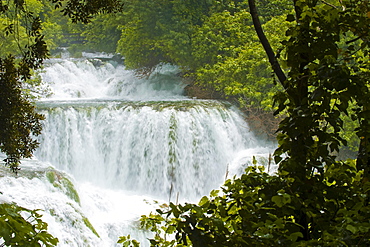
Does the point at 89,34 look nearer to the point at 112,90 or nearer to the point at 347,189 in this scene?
the point at 112,90

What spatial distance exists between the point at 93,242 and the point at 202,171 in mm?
5517

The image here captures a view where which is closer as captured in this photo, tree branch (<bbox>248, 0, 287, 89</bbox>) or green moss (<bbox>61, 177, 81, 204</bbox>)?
tree branch (<bbox>248, 0, 287, 89</bbox>)

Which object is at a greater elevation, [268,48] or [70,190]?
[268,48]

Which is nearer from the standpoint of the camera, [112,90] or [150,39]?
[150,39]

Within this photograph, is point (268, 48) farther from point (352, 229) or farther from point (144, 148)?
point (144, 148)

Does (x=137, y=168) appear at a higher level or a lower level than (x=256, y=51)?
lower

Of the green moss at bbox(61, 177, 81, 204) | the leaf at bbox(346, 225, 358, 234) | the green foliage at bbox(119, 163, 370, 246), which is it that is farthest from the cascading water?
the leaf at bbox(346, 225, 358, 234)

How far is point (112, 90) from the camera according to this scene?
18750 millimetres

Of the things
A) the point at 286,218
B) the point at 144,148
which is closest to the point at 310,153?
the point at 286,218

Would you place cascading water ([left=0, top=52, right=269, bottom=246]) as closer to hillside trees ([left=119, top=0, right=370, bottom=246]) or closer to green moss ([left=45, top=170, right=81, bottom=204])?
green moss ([left=45, top=170, right=81, bottom=204])

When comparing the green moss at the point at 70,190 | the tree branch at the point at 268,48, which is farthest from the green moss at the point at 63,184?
the tree branch at the point at 268,48

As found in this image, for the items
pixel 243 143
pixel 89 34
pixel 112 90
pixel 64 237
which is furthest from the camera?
pixel 89 34

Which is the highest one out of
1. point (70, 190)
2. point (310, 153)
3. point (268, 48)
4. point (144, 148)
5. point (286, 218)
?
point (268, 48)

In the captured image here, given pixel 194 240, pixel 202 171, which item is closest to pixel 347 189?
pixel 194 240
